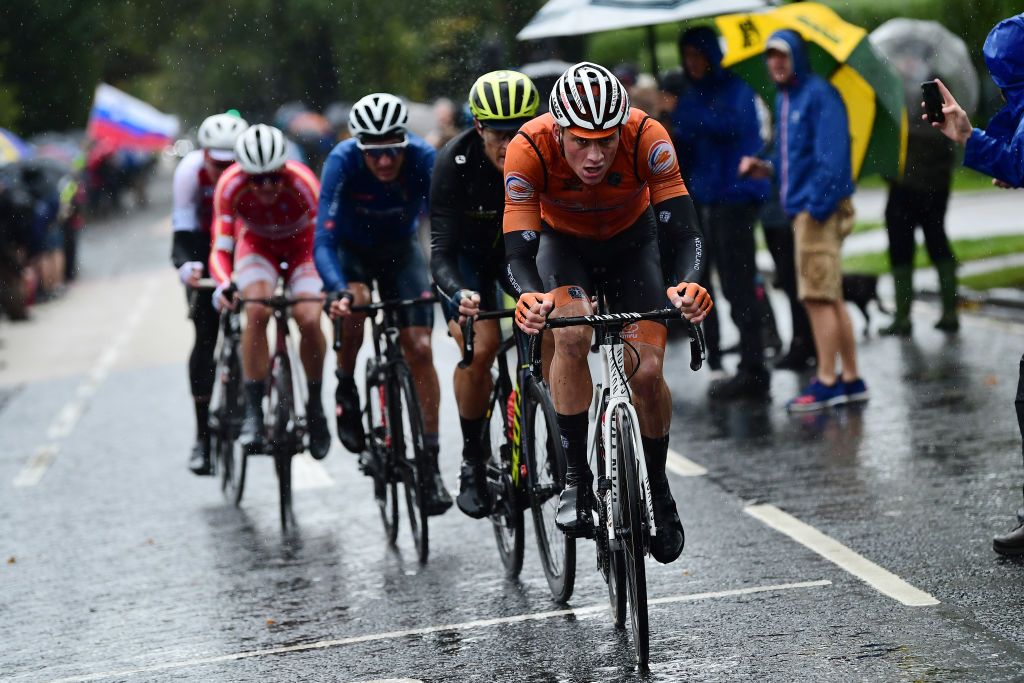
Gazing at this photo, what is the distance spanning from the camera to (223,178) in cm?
884

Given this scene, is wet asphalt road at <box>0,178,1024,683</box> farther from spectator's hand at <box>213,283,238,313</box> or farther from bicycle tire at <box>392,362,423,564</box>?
spectator's hand at <box>213,283,238,313</box>

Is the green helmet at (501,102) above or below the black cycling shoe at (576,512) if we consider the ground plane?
above

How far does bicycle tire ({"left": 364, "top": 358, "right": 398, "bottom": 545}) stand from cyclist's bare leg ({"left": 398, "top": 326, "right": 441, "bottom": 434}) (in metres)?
0.18

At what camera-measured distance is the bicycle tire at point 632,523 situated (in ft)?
17.5

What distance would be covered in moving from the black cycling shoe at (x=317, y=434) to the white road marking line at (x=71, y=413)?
9.41 feet

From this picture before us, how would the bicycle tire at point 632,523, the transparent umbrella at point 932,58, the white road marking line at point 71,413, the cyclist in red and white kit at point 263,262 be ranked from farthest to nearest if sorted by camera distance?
the transparent umbrella at point 932,58 → the white road marking line at point 71,413 → the cyclist in red and white kit at point 263,262 → the bicycle tire at point 632,523

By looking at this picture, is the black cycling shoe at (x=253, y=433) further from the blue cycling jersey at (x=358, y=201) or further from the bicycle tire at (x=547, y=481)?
the bicycle tire at (x=547, y=481)

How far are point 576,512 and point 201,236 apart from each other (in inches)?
182

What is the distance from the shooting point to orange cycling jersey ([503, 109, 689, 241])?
230 inches

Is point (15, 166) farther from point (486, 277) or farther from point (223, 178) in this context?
point (486, 277)

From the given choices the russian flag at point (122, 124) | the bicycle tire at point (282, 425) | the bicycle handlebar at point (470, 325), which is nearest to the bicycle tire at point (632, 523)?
the bicycle handlebar at point (470, 325)

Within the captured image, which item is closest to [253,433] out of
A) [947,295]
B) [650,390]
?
[650,390]

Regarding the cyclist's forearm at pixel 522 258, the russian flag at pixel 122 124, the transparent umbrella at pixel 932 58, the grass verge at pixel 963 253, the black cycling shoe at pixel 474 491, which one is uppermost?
the russian flag at pixel 122 124

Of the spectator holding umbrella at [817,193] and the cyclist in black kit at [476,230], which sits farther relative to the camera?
the spectator holding umbrella at [817,193]
